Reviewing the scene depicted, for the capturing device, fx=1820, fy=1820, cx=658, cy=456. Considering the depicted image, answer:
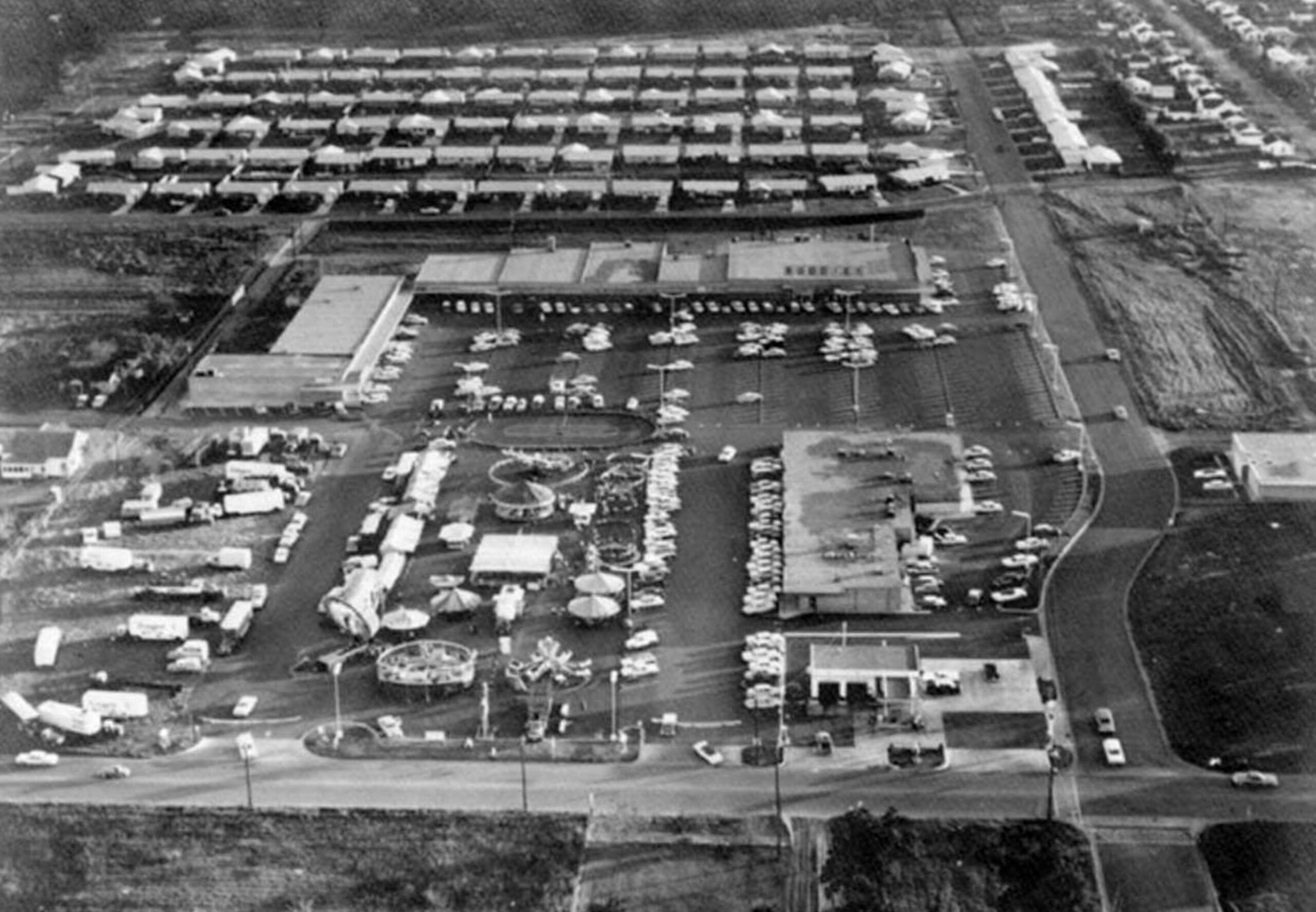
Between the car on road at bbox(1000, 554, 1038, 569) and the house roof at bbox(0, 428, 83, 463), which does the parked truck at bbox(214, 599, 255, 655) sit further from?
the car on road at bbox(1000, 554, 1038, 569)

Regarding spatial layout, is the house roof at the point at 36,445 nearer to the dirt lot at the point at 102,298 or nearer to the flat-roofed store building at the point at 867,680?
the dirt lot at the point at 102,298

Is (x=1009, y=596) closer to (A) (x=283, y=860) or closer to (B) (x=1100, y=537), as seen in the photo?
(B) (x=1100, y=537)

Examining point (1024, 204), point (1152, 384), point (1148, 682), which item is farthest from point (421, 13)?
point (1148, 682)

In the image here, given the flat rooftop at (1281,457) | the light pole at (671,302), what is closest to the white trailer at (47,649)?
the light pole at (671,302)

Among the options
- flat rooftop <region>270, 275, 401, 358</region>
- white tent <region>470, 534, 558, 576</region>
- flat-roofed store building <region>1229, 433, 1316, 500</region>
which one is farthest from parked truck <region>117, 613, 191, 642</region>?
flat-roofed store building <region>1229, 433, 1316, 500</region>

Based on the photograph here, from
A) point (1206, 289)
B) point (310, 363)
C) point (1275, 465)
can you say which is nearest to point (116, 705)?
point (310, 363)
